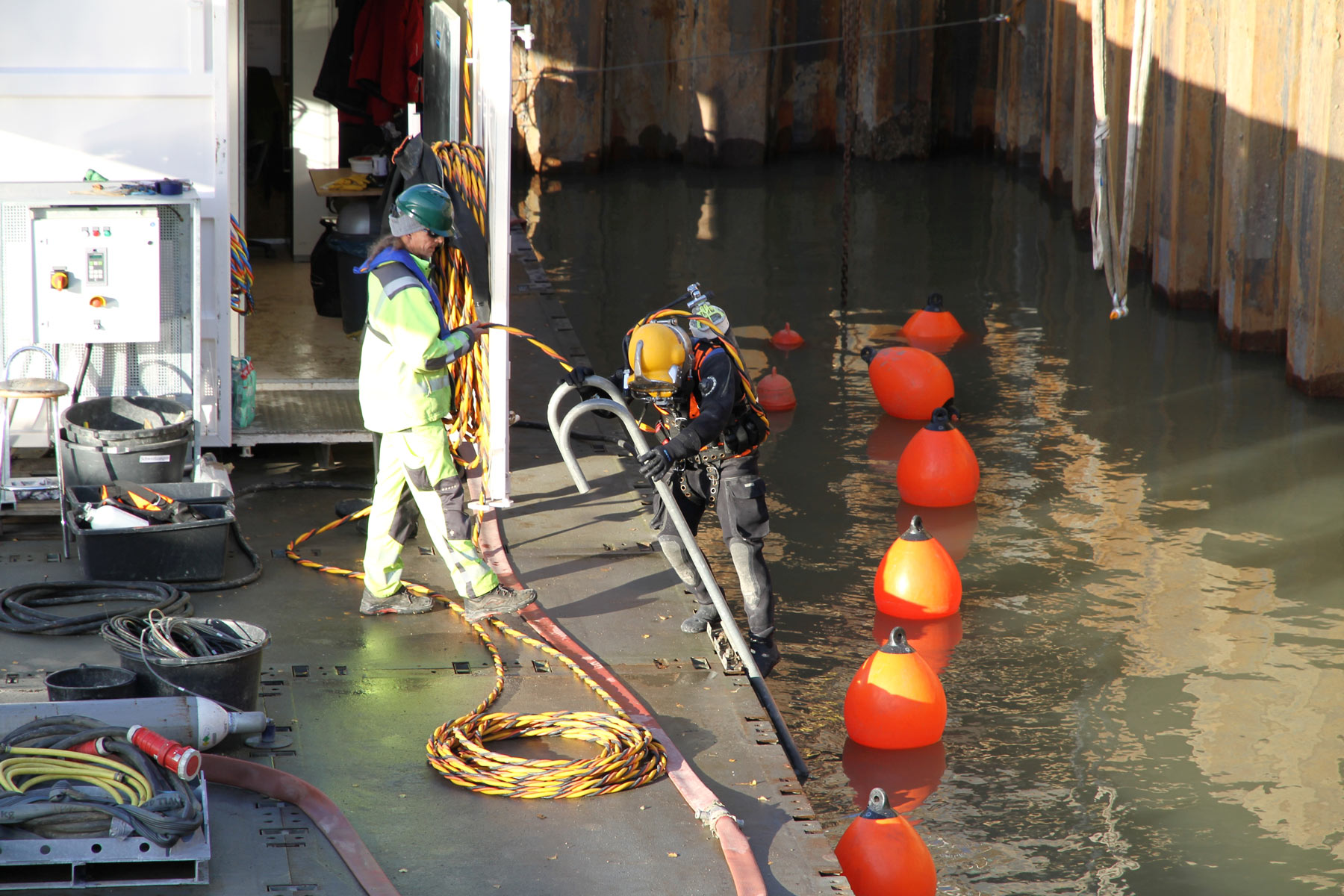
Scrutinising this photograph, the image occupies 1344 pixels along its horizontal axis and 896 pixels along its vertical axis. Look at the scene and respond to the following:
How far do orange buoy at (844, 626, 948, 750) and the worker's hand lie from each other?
1274mm

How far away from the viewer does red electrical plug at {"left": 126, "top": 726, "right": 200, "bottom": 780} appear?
5031 millimetres

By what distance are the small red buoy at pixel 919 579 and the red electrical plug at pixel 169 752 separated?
402cm

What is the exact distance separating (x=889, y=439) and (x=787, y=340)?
8.29 feet

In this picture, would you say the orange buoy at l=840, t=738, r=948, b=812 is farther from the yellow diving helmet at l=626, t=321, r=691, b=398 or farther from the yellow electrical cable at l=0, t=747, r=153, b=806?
the yellow electrical cable at l=0, t=747, r=153, b=806

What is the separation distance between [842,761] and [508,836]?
1946 millimetres

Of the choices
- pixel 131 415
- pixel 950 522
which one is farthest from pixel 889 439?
pixel 131 415

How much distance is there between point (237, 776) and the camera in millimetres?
5523

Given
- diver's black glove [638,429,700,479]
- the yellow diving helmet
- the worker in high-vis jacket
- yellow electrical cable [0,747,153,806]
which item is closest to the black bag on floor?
the worker in high-vis jacket

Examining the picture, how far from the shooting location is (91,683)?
5.84 metres

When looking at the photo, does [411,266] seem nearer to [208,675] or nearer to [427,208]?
[427,208]

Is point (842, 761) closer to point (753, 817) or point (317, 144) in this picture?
point (753, 817)

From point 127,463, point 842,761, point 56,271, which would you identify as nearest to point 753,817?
point 842,761

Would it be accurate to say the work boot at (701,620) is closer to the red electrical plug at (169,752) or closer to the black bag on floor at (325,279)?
the red electrical plug at (169,752)

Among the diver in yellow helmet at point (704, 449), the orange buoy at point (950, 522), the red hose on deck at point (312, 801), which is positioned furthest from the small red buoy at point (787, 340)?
the red hose on deck at point (312, 801)
